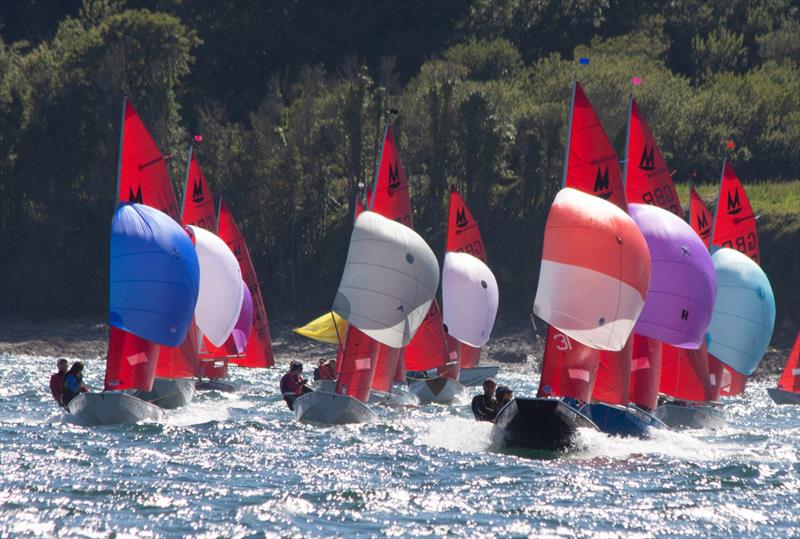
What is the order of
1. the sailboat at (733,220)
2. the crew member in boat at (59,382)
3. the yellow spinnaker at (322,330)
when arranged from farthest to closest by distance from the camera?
the yellow spinnaker at (322,330) < the sailboat at (733,220) < the crew member in boat at (59,382)

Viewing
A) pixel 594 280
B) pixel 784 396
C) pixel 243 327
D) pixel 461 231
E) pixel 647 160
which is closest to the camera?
pixel 594 280

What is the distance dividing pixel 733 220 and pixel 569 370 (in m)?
14.3

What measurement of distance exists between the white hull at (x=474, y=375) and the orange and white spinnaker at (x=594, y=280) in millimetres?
18188

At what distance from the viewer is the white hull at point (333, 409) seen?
92.0 ft

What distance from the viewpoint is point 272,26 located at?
285 feet

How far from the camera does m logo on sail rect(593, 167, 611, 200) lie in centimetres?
2583

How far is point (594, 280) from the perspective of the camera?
2378 centimetres

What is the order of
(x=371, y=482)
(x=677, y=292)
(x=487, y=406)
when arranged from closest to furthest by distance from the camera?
(x=371, y=482) < (x=677, y=292) < (x=487, y=406)

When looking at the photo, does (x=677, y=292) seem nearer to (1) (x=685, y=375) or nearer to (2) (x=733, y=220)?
(1) (x=685, y=375)

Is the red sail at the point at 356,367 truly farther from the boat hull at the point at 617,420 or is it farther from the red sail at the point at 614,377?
the boat hull at the point at 617,420

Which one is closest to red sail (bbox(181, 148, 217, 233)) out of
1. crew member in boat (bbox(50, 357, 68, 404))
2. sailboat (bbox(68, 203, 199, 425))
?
crew member in boat (bbox(50, 357, 68, 404))

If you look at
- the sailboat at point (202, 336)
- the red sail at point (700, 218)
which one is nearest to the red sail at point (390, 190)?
the sailboat at point (202, 336)

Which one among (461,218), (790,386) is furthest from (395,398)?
(790,386)

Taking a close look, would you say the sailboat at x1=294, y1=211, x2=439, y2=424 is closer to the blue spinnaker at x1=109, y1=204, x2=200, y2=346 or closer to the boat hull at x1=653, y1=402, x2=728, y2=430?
the blue spinnaker at x1=109, y1=204, x2=200, y2=346
